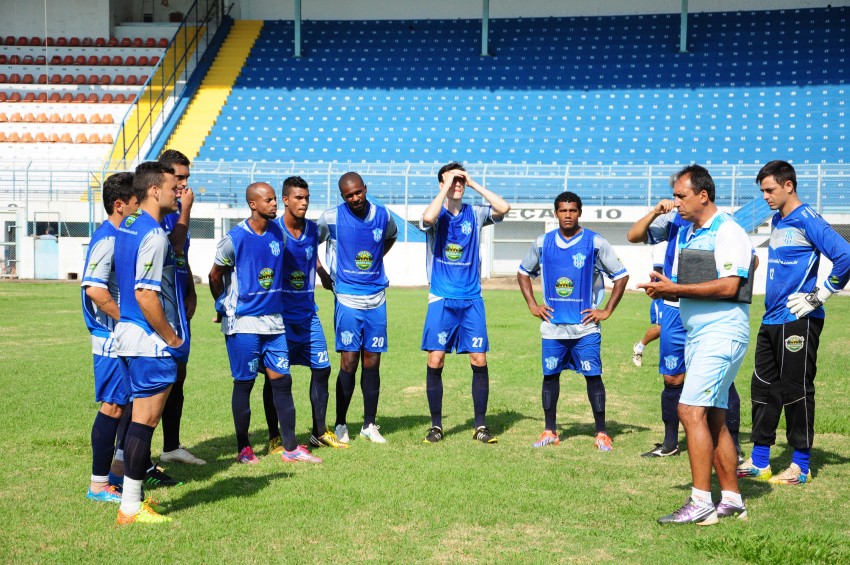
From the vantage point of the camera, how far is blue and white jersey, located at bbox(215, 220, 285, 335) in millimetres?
7305

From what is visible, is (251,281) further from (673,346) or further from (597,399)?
(673,346)

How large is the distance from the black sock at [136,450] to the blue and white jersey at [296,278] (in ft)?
7.88

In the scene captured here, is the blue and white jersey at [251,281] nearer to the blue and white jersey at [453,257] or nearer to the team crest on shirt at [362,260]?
the team crest on shirt at [362,260]

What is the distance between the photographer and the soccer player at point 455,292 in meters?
8.34

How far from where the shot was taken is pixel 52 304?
69.7 feet

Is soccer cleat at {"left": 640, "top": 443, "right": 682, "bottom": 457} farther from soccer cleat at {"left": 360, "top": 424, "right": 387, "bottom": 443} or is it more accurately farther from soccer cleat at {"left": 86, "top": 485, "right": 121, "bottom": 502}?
soccer cleat at {"left": 86, "top": 485, "right": 121, "bottom": 502}

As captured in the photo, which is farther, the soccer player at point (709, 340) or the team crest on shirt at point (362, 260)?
the team crest on shirt at point (362, 260)

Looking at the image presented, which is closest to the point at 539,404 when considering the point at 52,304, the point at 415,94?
the point at 52,304

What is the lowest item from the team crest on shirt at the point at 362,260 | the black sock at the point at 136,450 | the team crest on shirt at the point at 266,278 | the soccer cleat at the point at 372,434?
the soccer cleat at the point at 372,434

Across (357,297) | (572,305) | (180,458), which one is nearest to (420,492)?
(180,458)

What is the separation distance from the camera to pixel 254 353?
7363 mm

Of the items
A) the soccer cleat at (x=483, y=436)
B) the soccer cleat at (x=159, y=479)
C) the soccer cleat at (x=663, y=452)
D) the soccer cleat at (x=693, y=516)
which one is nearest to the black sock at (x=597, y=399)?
the soccer cleat at (x=663, y=452)

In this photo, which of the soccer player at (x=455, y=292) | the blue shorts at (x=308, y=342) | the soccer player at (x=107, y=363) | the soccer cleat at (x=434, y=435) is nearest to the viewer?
the soccer player at (x=107, y=363)

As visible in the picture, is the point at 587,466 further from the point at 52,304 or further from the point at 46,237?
the point at 46,237
